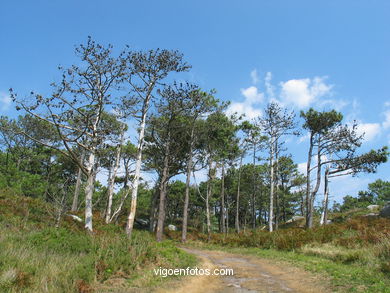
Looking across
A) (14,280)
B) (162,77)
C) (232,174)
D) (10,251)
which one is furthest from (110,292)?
(232,174)

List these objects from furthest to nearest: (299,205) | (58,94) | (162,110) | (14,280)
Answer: (299,205), (162,110), (58,94), (14,280)

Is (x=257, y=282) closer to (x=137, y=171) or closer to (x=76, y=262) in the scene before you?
(x=76, y=262)

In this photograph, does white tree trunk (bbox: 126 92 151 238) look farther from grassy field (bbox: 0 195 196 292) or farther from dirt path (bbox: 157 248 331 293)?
dirt path (bbox: 157 248 331 293)

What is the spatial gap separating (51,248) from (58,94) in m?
7.46

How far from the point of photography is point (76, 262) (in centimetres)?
696

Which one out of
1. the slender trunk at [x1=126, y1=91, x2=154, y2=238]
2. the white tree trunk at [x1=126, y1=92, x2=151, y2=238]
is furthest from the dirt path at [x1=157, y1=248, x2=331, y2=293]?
the slender trunk at [x1=126, y1=91, x2=154, y2=238]

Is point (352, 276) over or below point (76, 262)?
below

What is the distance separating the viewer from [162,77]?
1711 cm

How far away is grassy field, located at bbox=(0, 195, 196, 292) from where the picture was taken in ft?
18.6

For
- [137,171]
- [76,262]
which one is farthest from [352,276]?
[137,171]

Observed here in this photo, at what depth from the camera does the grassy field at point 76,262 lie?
5680mm

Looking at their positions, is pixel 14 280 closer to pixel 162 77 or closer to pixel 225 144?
pixel 162 77

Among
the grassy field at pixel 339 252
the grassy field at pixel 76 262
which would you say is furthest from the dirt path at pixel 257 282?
the grassy field at pixel 76 262

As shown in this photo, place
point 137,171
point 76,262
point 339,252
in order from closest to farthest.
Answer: point 76,262 < point 339,252 < point 137,171
